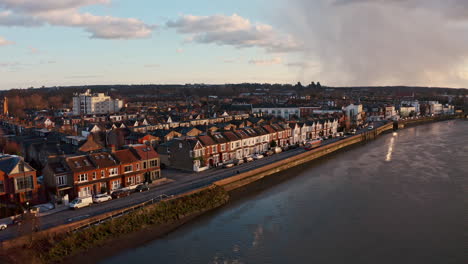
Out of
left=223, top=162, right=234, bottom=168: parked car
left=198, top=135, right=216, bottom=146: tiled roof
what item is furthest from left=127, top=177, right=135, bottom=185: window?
left=223, top=162, right=234, bottom=168: parked car

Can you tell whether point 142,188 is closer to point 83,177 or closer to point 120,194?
point 120,194

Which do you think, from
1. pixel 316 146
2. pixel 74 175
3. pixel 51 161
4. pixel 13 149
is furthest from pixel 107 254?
pixel 316 146

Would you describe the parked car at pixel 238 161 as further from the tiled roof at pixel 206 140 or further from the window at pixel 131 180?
the window at pixel 131 180

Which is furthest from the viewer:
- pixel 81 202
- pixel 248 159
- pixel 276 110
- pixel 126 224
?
pixel 276 110

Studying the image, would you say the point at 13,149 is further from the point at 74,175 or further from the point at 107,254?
the point at 107,254

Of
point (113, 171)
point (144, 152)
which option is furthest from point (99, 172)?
point (144, 152)

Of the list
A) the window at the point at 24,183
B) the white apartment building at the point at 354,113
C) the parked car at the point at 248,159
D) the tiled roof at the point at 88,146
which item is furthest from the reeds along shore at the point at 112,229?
the white apartment building at the point at 354,113
